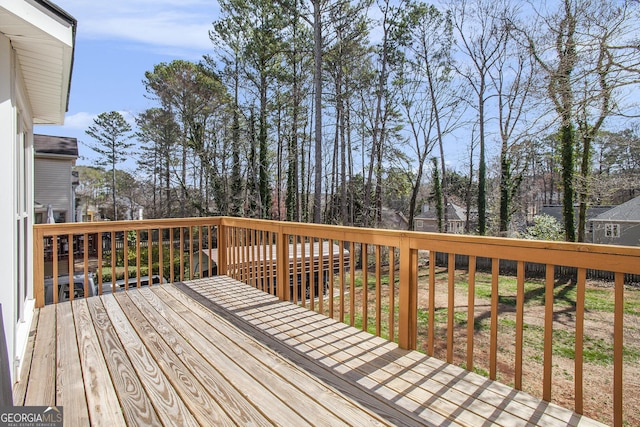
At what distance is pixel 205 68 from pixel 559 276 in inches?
655

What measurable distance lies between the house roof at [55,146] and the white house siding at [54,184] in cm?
42

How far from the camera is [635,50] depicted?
603 centimetres

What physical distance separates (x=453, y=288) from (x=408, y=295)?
33 cm

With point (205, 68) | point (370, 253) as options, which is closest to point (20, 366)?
point (370, 253)

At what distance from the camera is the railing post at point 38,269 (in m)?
3.50

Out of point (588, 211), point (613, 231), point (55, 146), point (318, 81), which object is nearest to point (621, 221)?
point (613, 231)

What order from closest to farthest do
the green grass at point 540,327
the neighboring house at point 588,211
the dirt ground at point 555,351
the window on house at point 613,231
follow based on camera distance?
the dirt ground at point 555,351 < the green grass at point 540,327 < the neighboring house at point 588,211 < the window on house at point 613,231

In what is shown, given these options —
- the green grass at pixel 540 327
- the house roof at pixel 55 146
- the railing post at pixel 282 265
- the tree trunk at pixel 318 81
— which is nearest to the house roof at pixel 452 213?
the green grass at pixel 540 327

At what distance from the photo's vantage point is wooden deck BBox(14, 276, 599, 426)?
174cm

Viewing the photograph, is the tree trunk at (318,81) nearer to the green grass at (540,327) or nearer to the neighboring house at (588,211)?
the green grass at (540,327)

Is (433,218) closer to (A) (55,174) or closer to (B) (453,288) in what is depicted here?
(A) (55,174)

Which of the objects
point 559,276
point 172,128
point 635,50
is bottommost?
point 559,276

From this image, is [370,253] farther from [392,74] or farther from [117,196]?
[117,196]

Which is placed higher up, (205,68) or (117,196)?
(205,68)
